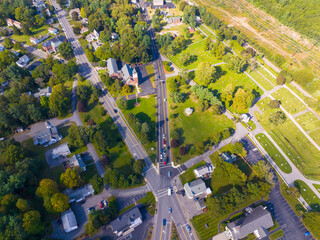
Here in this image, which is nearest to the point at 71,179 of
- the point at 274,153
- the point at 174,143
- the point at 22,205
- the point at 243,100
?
the point at 22,205

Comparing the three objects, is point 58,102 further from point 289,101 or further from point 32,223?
point 289,101

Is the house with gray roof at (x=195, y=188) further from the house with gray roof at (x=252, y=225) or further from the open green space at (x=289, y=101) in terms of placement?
the open green space at (x=289, y=101)

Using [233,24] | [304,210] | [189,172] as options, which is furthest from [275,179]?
[233,24]

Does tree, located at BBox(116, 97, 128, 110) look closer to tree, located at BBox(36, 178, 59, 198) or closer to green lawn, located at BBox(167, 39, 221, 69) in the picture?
tree, located at BBox(36, 178, 59, 198)

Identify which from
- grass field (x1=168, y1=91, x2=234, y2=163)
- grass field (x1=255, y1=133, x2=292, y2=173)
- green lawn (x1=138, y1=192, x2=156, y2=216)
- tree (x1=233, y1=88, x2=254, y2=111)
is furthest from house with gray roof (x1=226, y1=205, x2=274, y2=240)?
tree (x1=233, y1=88, x2=254, y2=111)

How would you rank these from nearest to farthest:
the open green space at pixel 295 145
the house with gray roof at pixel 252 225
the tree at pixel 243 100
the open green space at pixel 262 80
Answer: the house with gray roof at pixel 252 225 < the open green space at pixel 295 145 < the tree at pixel 243 100 < the open green space at pixel 262 80

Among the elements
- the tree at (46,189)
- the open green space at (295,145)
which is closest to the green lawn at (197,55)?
the open green space at (295,145)

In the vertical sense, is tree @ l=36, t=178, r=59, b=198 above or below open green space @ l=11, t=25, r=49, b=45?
below
